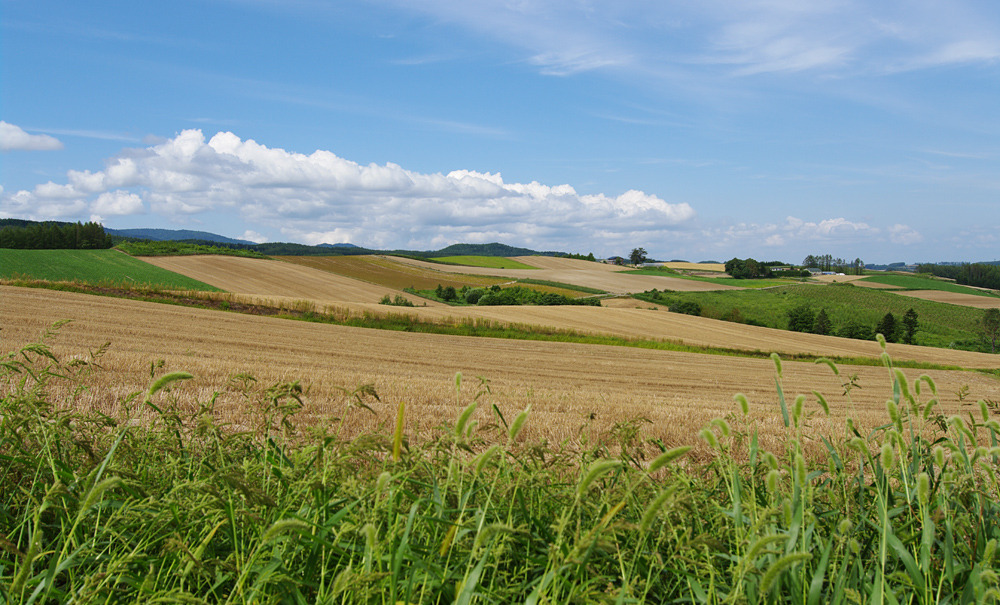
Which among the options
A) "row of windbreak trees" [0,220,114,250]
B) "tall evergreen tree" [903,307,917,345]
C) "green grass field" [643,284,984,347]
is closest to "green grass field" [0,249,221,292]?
"row of windbreak trees" [0,220,114,250]

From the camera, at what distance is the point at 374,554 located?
6.88 ft

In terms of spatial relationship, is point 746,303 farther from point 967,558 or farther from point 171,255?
point 967,558

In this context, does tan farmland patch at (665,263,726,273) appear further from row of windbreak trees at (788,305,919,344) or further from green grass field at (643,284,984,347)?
row of windbreak trees at (788,305,919,344)

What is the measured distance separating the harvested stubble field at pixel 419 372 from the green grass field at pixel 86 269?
20924 mm

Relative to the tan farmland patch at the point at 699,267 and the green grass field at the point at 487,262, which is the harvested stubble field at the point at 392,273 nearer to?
the green grass field at the point at 487,262

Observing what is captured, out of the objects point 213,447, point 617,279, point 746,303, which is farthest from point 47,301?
point 617,279

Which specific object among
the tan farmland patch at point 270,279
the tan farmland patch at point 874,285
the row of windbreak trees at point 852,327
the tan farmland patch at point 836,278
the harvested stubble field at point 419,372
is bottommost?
the row of windbreak trees at point 852,327

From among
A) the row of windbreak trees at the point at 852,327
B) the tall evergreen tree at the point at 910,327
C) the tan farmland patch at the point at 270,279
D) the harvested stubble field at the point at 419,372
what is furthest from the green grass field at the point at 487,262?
the harvested stubble field at the point at 419,372

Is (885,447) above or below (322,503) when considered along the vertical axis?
above

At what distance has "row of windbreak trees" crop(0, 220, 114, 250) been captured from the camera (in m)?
74.8

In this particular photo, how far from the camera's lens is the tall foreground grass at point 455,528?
2076mm

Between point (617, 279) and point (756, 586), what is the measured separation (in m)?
101

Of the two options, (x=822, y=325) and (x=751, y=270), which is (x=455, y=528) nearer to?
(x=822, y=325)

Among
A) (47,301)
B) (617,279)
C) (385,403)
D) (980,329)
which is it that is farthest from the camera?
(617,279)
